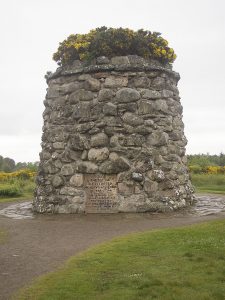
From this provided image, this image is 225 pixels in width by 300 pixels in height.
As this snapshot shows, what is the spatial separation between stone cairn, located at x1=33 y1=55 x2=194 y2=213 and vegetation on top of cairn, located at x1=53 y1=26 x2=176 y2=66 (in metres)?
0.29

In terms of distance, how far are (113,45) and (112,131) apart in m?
2.41

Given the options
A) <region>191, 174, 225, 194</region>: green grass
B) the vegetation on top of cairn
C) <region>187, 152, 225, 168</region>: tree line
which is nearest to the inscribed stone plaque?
the vegetation on top of cairn

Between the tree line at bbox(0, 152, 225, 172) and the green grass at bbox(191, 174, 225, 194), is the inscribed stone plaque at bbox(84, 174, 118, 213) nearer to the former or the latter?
the green grass at bbox(191, 174, 225, 194)

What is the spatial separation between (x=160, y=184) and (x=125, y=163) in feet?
3.72

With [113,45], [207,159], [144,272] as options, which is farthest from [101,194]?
[207,159]

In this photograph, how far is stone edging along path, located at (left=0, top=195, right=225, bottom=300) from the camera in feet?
17.6

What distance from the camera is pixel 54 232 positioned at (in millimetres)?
7949

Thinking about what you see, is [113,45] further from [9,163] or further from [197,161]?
[9,163]

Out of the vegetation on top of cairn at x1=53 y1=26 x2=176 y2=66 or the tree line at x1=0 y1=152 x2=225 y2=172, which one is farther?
the tree line at x1=0 y1=152 x2=225 y2=172

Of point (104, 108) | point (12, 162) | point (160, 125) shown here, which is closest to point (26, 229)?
point (104, 108)

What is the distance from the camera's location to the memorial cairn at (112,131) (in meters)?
10.2

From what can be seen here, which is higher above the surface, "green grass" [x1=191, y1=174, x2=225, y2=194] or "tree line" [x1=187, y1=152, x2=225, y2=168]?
"tree line" [x1=187, y1=152, x2=225, y2=168]

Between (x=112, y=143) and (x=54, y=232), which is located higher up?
(x=112, y=143)

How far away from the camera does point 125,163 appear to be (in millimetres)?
10039
